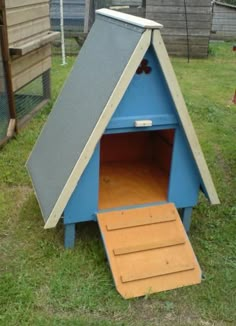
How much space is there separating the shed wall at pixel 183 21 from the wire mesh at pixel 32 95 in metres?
4.05

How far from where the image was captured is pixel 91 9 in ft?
27.3

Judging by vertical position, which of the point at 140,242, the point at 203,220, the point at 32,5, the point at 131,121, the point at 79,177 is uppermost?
the point at 32,5

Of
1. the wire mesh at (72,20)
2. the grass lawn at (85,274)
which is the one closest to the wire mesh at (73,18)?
the wire mesh at (72,20)

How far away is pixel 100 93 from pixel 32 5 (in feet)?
8.19

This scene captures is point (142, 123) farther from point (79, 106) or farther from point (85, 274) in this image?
point (85, 274)

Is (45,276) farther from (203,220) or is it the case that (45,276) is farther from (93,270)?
(203,220)

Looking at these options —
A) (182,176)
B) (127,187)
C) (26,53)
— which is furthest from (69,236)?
(26,53)

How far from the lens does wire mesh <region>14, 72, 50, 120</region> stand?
449 cm

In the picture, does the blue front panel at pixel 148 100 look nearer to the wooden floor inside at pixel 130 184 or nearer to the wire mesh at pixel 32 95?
the wooden floor inside at pixel 130 184

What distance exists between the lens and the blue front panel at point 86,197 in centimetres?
229

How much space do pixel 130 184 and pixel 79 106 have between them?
2.30 feet

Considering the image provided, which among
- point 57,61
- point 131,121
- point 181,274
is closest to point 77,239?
point 181,274

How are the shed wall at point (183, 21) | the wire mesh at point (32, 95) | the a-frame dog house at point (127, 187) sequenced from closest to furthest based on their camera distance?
the a-frame dog house at point (127, 187), the wire mesh at point (32, 95), the shed wall at point (183, 21)

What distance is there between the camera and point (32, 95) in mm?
4867
